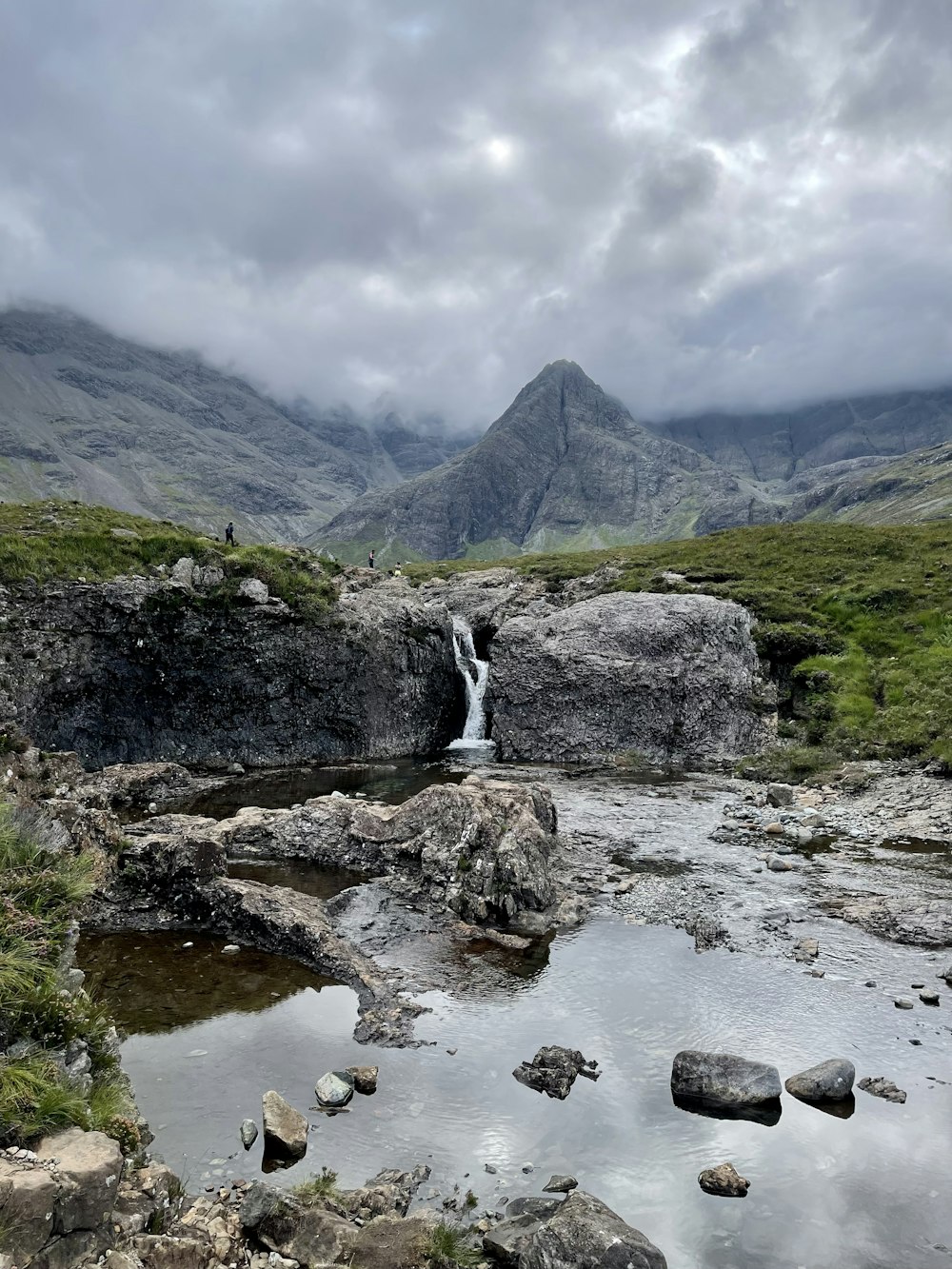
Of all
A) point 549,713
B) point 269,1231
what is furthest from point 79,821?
point 549,713

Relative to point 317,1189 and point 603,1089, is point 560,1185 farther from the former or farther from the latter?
point 317,1189

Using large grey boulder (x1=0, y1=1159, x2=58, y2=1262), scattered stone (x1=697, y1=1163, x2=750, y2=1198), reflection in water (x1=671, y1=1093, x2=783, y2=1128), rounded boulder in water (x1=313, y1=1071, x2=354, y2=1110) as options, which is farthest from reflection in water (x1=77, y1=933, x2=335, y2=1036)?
scattered stone (x1=697, y1=1163, x2=750, y2=1198)

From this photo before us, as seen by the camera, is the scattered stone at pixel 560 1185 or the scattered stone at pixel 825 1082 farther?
the scattered stone at pixel 825 1082

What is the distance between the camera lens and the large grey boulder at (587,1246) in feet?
25.4

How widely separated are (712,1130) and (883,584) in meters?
49.2

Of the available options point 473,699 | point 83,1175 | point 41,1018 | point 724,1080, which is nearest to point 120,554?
point 473,699

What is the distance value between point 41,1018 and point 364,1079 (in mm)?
5363

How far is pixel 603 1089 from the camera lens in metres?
11.8

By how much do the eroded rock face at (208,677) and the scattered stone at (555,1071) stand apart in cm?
3009

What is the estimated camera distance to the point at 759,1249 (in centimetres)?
→ 859

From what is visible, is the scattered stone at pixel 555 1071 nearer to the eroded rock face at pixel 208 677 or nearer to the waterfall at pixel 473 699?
the eroded rock face at pixel 208 677

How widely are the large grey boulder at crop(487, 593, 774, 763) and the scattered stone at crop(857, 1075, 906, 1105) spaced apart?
2961cm

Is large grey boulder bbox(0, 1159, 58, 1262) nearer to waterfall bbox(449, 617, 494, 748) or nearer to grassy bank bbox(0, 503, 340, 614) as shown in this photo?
grassy bank bbox(0, 503, 340, 614)

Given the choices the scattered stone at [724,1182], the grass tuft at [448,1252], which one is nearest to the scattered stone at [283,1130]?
the grass tuft at [448,1252]
